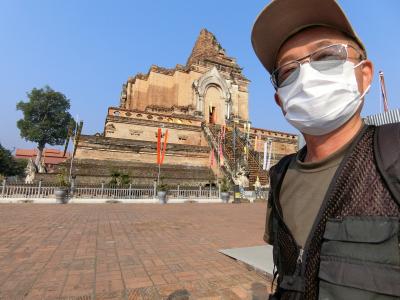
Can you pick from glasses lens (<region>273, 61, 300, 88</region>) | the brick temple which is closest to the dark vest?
glasses lens (<region>273, 61, 300, 88</region>)

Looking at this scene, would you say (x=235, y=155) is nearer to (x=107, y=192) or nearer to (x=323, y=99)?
(x=107, y=192)

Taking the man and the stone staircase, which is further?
the stone staircase

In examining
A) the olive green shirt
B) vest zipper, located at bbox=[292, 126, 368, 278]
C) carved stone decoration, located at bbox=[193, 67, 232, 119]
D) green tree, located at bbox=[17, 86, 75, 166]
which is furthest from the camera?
green tree, located at bbox=[17, 86, 75, 166]

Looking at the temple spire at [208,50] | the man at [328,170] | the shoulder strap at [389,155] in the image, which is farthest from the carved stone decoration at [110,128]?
the shoulder strap at [389,155]

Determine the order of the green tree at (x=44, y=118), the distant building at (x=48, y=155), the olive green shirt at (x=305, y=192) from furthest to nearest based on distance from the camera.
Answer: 1. the distant building at (x=48, y=155)
2. the green tree at (x=44, y=118)
3. the olive green shirt at (x=305, y=192)

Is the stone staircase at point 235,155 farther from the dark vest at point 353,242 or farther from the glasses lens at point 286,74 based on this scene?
the dark vest at point 353,242

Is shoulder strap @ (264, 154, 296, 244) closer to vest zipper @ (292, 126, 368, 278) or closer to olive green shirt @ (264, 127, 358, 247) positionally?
olive green shirt @ (264, 127, 358, 247)

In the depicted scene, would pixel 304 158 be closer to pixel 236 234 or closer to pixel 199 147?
pixel 236 234

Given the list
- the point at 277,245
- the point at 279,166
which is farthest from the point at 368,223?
the point at 279,166

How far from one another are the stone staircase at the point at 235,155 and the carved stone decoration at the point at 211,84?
123 inches

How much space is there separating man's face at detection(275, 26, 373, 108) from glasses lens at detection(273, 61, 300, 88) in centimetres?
4

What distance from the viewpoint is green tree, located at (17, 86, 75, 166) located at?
40188 millimetres

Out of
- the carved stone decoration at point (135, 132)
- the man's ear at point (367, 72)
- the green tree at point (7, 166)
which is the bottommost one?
the man's ear at point (367, 72)

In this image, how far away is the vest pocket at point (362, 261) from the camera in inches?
35.9
